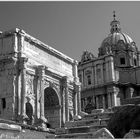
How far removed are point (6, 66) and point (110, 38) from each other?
36723mm

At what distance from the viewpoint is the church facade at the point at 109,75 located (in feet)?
178

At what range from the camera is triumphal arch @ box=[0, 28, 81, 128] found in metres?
30.8

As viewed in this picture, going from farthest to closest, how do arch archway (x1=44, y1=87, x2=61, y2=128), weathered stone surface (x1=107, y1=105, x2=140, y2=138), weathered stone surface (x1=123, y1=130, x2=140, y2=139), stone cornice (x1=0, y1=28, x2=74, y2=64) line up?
arch archway (x1=44, y1=87, x2=61, y2=128)
stone cornice (x1=0, y1=28, x2=74, y2=64)
weathered stone surface (x1=107, y1=105, x2=140, y2=138)
weathered stone surface (x1=123, y1=130, x2=140, y2=139)

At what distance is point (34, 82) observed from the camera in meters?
34.1

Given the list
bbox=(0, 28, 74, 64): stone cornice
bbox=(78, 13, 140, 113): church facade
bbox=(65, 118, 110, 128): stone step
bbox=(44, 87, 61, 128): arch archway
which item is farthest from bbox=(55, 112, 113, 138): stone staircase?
bbox=(78, 13, 140, 113): church facade

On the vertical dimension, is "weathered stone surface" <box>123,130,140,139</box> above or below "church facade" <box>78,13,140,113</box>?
below

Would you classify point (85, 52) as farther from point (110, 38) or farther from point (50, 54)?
point (50, 54)

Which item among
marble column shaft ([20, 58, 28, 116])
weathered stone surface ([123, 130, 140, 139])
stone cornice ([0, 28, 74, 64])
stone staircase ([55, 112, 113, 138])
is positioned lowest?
weathered stone surface ([123, 130, 140, 139])

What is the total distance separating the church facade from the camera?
54.3m

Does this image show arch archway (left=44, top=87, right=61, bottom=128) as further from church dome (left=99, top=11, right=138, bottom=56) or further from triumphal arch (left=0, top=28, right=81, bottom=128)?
church dome (left=99, top=11, right=138, bottom=56)

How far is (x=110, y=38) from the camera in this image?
65062 millimetres

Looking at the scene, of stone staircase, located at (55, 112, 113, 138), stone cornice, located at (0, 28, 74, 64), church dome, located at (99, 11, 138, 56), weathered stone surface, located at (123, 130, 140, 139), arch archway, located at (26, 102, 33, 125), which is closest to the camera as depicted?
weathered stone surface, located at (123, 130, 140, 139)

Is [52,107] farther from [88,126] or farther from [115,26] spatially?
[115,26]

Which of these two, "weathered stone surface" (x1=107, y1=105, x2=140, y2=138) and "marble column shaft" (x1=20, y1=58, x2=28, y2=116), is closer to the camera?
"weathered stone surface" (x1=107, y1=105, x2=140, y2=138)
